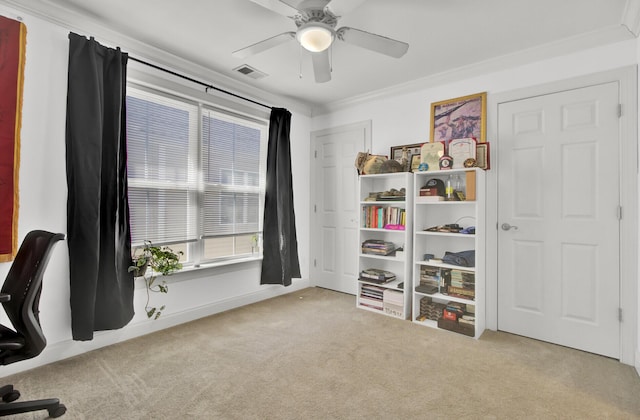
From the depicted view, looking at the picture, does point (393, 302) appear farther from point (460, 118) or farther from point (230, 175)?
point (230, 175)

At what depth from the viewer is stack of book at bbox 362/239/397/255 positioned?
338cm

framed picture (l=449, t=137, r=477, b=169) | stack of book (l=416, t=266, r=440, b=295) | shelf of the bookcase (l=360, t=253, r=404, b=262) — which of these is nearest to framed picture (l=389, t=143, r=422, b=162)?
framed picture (l=449, t=137, r=477, b=169)

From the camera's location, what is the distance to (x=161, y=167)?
2.88m

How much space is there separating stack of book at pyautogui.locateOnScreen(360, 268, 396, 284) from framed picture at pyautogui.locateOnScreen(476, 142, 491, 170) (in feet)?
4.68

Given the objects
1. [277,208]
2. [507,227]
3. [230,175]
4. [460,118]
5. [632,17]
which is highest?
[632,17]

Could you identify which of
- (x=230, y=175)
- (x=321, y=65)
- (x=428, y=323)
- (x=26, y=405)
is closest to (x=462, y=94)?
(x=321, y=65)

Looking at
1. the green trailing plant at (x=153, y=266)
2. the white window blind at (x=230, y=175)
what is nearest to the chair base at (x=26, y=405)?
the green trailing plant at (x=153, y=266)

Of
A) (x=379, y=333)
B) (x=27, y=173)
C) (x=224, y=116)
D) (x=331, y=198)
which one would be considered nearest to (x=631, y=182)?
(x=379, y=333)

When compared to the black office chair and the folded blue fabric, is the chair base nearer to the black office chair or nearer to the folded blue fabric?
the black office chair

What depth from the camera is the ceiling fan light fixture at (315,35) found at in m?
1.92

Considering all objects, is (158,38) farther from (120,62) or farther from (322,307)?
(322,307)

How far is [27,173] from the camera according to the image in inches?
84.0

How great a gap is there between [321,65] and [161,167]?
66.8 inches

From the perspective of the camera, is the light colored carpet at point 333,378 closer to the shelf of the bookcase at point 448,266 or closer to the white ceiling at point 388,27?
the shelf of the bookcase at point 448,266
